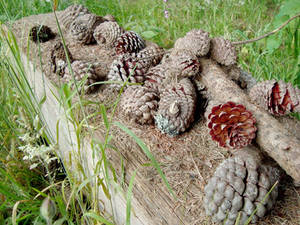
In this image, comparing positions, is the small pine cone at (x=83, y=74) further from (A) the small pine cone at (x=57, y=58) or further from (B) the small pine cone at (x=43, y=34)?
(B) the small pine cone at (x=43, y=34)

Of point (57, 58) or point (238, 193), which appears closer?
point (238, 193)

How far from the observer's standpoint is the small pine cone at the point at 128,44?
1665 millimetres

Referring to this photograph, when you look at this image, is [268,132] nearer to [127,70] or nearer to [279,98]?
[279,98]

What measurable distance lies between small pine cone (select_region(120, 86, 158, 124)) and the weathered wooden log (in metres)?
0.34

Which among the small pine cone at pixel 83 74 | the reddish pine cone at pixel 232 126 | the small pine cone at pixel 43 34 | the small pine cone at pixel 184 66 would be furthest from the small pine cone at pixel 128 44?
the reddish pine cone at pixel 232 126

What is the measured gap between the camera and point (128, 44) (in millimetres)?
1671

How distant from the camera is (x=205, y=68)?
1426 millimetres

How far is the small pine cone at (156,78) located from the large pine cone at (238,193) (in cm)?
62

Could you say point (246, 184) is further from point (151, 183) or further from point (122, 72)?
point (122, 72)

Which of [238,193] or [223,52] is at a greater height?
[223,52]

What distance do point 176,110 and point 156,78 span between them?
33cm

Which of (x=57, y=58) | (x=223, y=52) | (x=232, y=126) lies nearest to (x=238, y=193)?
(x=232, y=126)

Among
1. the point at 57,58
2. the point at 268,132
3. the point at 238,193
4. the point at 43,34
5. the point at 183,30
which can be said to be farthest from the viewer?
the point at 183,30

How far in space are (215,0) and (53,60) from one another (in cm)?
210
